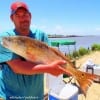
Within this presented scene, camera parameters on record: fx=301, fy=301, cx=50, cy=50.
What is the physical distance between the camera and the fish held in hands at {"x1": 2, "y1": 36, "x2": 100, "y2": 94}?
7.22 feet

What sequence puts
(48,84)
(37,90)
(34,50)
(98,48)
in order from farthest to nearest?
(98,48) → (48,84) → (37,90) → (34,50)

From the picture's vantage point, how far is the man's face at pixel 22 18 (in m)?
2.52

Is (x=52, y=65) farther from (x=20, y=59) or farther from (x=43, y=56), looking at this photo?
(x=20, y=59)

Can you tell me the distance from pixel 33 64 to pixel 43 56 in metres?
0.15

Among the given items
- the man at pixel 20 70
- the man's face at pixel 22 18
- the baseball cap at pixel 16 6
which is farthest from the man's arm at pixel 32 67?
the baseball cap at pixel 16 6

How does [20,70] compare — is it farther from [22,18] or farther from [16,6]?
[16,6]

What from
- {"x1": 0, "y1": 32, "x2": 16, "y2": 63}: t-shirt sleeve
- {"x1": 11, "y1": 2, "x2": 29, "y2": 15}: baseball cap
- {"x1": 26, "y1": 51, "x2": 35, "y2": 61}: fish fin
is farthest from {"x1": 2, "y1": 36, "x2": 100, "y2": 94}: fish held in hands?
{"x1": 11, "y1": 2, "x2": 29, "y2": 15}: baseball cap

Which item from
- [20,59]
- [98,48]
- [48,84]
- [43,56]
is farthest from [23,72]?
[98,48]

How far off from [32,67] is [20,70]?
0.36 ft

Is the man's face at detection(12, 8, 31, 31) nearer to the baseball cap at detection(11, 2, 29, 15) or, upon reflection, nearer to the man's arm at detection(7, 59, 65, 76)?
the baseball cap at detection(11, 2, 29, 15)

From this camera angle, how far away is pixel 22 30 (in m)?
2.58

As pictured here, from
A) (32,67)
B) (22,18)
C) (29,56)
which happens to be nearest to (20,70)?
(32,67)

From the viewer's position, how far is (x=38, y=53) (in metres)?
2.22

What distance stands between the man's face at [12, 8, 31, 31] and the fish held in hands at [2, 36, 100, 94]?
0.31 meters
